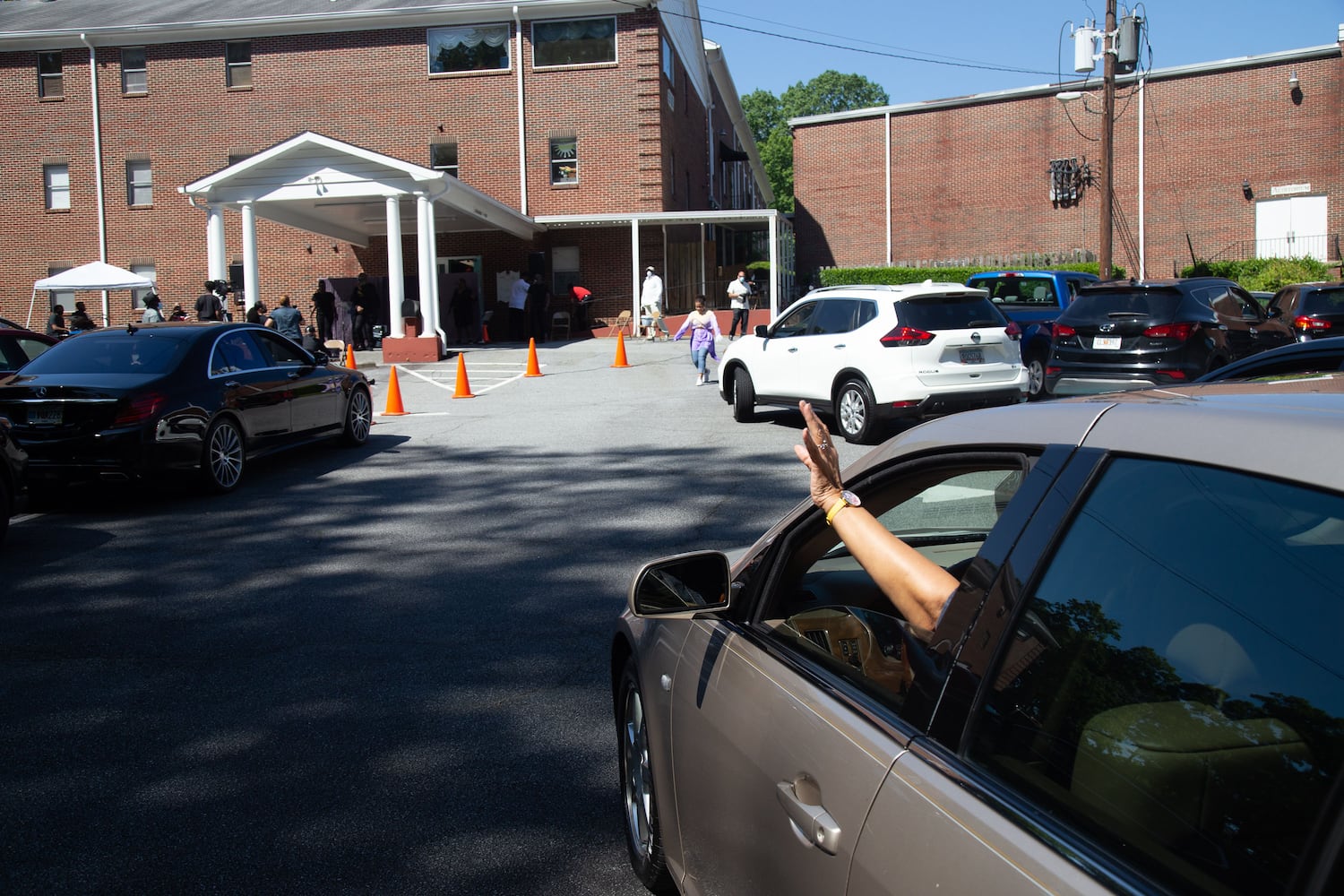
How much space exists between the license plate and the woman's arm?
30.7 feet

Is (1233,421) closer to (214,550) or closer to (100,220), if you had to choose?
(214,550)

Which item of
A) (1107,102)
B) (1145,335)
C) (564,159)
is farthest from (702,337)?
(564,159)

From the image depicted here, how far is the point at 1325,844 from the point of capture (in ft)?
4.38

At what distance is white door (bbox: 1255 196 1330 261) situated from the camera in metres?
38.2

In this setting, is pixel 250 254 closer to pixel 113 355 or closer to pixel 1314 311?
pixel 113 355

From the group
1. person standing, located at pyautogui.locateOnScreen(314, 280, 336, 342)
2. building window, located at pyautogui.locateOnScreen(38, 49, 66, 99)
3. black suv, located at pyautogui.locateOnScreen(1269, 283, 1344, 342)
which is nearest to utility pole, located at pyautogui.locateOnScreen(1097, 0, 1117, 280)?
black suv, located at pyautogui.locateOnScreen(1269, 283, 1344, 342)

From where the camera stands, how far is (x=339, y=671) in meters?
5.94

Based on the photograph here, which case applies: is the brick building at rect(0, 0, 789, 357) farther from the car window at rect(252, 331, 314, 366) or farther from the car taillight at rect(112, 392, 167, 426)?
the car taillight at rect(112, 392, 167, 426)

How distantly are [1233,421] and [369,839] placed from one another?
3293 mm

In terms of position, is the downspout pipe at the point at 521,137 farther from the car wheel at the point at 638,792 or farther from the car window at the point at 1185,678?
the car window at the point at 1185,678

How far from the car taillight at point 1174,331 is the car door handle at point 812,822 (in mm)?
13126

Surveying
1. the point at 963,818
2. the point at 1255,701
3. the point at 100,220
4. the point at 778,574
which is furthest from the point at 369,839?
the point at 100,220

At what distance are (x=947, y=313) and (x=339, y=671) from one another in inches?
360

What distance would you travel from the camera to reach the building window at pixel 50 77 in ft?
117
